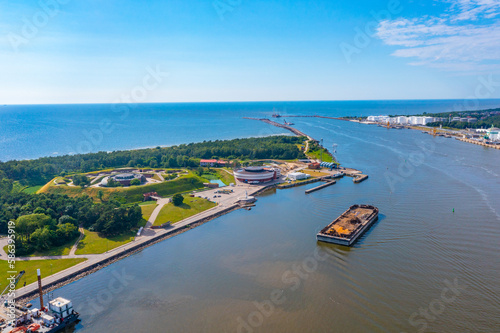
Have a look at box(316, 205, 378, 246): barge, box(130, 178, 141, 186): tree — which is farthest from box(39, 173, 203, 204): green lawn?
box(316, 205, 378, 246): barge

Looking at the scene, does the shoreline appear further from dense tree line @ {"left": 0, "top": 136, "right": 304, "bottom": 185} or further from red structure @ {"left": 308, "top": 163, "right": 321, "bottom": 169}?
red structure @ {"left": 308, "top": 163, "right": 321, "bottom": 169}

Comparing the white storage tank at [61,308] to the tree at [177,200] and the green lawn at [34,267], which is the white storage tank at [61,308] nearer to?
the green lawn at [34,267]

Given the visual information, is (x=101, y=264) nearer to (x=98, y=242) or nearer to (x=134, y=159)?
(x=98, y=242)

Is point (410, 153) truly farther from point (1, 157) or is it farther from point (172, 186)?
point (1, 157)

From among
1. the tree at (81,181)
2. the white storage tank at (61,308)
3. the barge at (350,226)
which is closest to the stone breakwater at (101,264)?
the white storage tank at (61,308)

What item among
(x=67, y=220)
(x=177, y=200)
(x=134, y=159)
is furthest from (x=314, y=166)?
(x=67, y=220)
